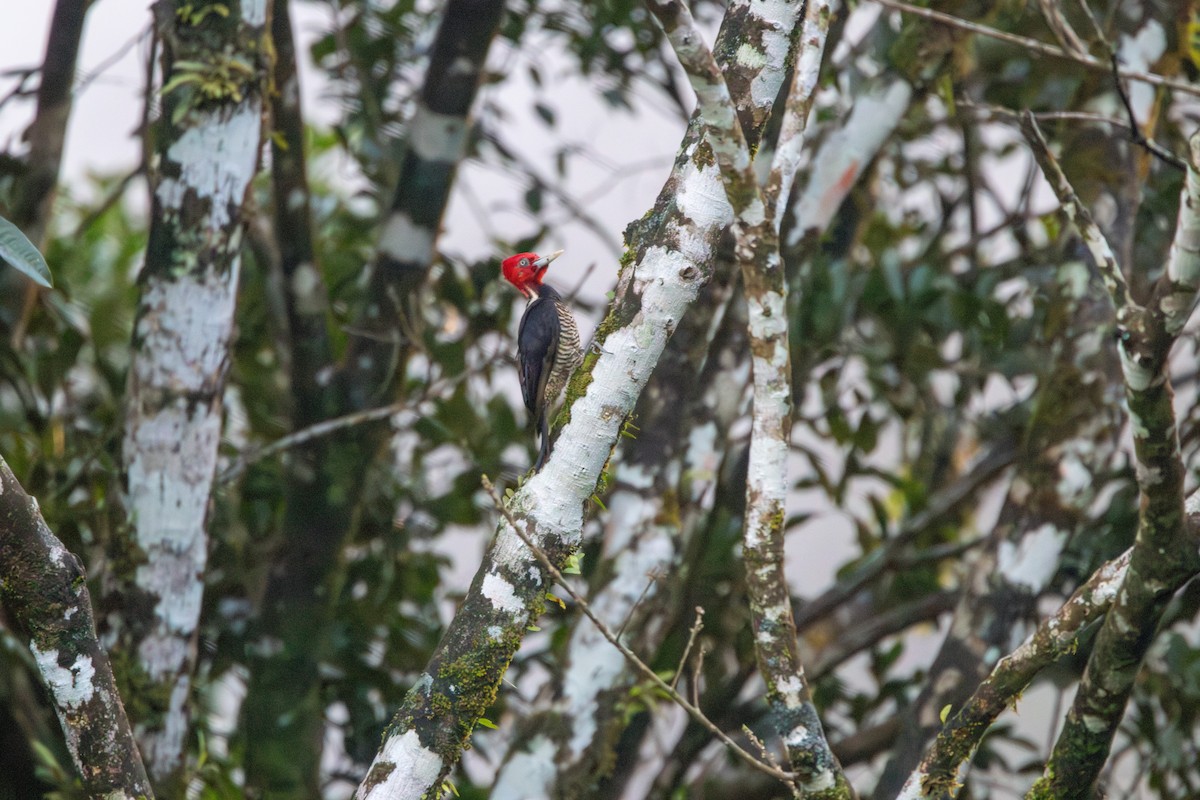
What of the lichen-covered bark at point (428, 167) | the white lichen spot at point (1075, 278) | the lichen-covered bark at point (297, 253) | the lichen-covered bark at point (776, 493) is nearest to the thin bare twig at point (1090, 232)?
the lichen-covered bark at point (776, 493)

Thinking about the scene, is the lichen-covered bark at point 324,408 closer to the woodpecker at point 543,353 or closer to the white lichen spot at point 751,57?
the woodpecker at point 543,353

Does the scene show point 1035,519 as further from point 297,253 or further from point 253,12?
point 253,12

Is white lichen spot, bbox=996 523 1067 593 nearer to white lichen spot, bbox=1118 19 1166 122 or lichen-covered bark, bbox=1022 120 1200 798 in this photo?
white lichen spot, bbox=1118 19 1166 122

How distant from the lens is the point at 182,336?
115 inches

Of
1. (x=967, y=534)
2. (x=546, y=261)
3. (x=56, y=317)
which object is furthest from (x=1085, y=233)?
(x=967, y=534)

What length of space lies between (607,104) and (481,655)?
11.4 ft

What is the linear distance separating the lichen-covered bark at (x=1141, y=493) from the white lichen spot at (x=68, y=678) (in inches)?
63.0

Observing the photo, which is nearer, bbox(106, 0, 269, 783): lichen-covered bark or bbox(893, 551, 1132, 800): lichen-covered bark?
bbox(893, 551, 1132, 800): lichen-covered bark

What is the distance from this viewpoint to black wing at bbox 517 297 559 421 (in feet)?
9.79

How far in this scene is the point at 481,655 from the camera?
1.89 metres

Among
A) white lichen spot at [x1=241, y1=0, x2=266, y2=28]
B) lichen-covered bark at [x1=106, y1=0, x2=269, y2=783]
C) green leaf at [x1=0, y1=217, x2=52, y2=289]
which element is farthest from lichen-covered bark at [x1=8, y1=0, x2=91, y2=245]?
green leaf at [x1=0, y1=217, x2=52, y2=289]

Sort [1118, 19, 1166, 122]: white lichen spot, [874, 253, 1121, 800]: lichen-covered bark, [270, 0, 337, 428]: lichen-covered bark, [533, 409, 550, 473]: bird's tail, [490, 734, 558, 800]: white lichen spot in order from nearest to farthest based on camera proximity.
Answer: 1. [533, 409, 550, 473]: bird's tail
2. [490, 734, 558, 800]: white lichen spot
3. [874, 253, 1121, 800]: lichen-covered bark
4. [1118, 19, 1166, 122]: white lichen spot
5. [270, 0, 337, 428]: lichen-covered bark

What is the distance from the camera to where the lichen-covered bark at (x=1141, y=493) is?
1.65 meters

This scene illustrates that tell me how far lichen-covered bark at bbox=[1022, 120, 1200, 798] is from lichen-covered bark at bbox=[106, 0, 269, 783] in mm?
1910
